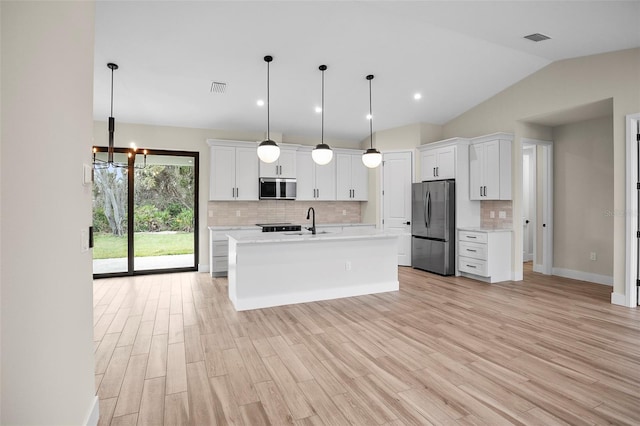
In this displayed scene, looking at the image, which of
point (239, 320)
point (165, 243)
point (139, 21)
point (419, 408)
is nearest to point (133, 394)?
point (239, 320)

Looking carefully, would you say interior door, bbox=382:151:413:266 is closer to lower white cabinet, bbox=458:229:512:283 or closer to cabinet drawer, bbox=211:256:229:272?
lower white cabinet, bbox=458:229:512:283

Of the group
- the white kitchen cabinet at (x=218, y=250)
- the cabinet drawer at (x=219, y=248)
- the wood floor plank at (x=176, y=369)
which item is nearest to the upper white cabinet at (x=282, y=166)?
the white kitchen cabinet at (x=218, y=250)

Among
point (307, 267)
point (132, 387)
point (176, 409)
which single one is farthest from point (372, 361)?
point (307, 267)

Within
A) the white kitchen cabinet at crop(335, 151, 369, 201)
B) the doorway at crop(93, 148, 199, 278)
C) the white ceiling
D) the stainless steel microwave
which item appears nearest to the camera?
the white ceiling

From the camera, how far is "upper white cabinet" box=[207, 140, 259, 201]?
243 inches

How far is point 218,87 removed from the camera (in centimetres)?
504

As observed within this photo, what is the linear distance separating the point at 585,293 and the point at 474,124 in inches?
128

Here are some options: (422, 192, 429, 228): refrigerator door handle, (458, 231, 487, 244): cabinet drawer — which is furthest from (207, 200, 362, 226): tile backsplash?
(458, 231, 487, 244): cabinet drawer

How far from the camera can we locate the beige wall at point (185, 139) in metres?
5.95

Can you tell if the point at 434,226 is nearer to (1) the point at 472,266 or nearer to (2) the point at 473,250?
(2) the point at 473,250

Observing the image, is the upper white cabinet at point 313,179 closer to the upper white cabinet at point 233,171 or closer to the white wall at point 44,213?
the upper white cabinet at point 233,171

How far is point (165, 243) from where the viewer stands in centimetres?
633

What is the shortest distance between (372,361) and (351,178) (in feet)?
16.7

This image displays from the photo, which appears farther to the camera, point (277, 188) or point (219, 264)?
point (277, 188)
